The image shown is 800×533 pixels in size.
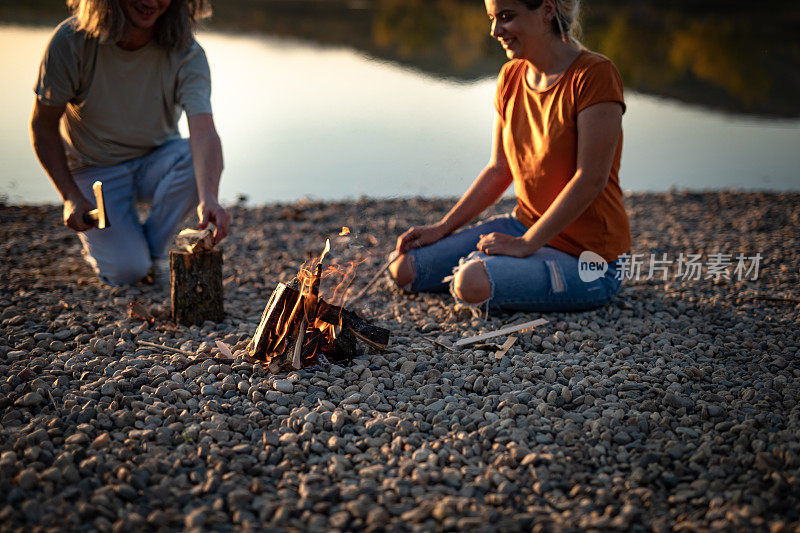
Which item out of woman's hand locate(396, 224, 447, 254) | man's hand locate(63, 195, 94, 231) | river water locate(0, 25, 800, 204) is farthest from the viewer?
river water locate(0, 25, 800, 204)

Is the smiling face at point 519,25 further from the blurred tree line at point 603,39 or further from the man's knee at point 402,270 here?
the blurred tree line at point 603,39

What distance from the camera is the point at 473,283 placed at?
3.35 meters

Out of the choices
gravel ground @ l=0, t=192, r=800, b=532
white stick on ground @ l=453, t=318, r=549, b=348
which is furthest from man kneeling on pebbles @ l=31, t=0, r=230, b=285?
white stick on ground @ l=453, t=318, r=549, b=348

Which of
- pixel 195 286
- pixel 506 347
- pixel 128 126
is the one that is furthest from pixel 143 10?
pixel 506 347

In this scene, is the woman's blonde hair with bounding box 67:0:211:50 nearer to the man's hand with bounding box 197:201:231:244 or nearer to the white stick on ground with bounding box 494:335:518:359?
the man's hand with bounding box 197:201:231:244

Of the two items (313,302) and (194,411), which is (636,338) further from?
(194,411)

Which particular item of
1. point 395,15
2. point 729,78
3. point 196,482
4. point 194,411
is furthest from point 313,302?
point 395,15

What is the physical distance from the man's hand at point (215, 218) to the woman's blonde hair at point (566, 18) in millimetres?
1690

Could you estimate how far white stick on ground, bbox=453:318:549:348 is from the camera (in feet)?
10.3

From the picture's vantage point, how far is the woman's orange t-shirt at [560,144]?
3.15 metres

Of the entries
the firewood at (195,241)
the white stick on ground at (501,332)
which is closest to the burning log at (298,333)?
the white stick on ground at (501,332)

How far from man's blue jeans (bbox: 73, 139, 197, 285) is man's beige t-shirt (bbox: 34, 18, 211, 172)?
0.08 m

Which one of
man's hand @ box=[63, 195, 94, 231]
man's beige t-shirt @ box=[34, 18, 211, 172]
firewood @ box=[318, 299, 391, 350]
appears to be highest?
man's beige t-shirt @ box=[34, 18, 211, 172]

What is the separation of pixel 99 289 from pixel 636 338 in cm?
282
